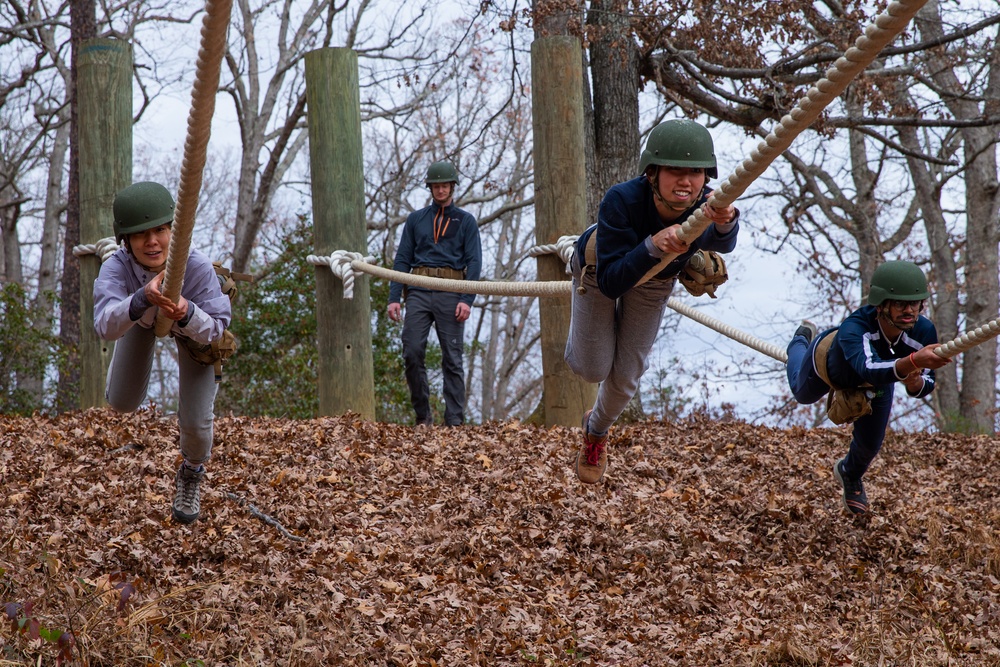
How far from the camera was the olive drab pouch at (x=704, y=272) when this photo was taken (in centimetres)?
432

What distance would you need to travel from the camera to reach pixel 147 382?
179 inches

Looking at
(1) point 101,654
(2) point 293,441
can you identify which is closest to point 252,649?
(1) point 101,654

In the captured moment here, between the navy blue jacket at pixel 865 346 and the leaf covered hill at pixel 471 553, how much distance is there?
121cm

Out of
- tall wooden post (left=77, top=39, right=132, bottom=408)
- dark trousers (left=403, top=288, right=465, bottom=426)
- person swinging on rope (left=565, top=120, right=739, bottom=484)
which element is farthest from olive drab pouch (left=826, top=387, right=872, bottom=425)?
tall wooden post (left=77, top=39, right=132, bottom=408)

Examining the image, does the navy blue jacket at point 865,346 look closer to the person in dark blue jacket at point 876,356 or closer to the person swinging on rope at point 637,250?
the person in dark blue jacket at point 876,356

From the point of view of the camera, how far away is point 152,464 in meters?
6.21

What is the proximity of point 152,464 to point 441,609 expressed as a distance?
246 cm

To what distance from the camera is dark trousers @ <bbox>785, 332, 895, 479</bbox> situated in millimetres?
5422

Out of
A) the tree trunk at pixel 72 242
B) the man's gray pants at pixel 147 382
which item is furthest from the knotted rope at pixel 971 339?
the tree trunk at pixel 72 242

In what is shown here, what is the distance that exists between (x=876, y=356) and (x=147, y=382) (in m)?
3.69

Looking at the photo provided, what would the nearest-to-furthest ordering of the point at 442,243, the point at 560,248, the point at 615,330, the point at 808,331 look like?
the point at 615,330
the point at 808,331
the point at 560,248
the point at 442,243

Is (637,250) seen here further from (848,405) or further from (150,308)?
(150,308)

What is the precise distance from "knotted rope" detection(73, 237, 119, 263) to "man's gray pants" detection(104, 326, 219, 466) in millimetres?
2912


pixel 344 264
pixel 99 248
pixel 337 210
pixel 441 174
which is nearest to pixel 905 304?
pixel 344 264
